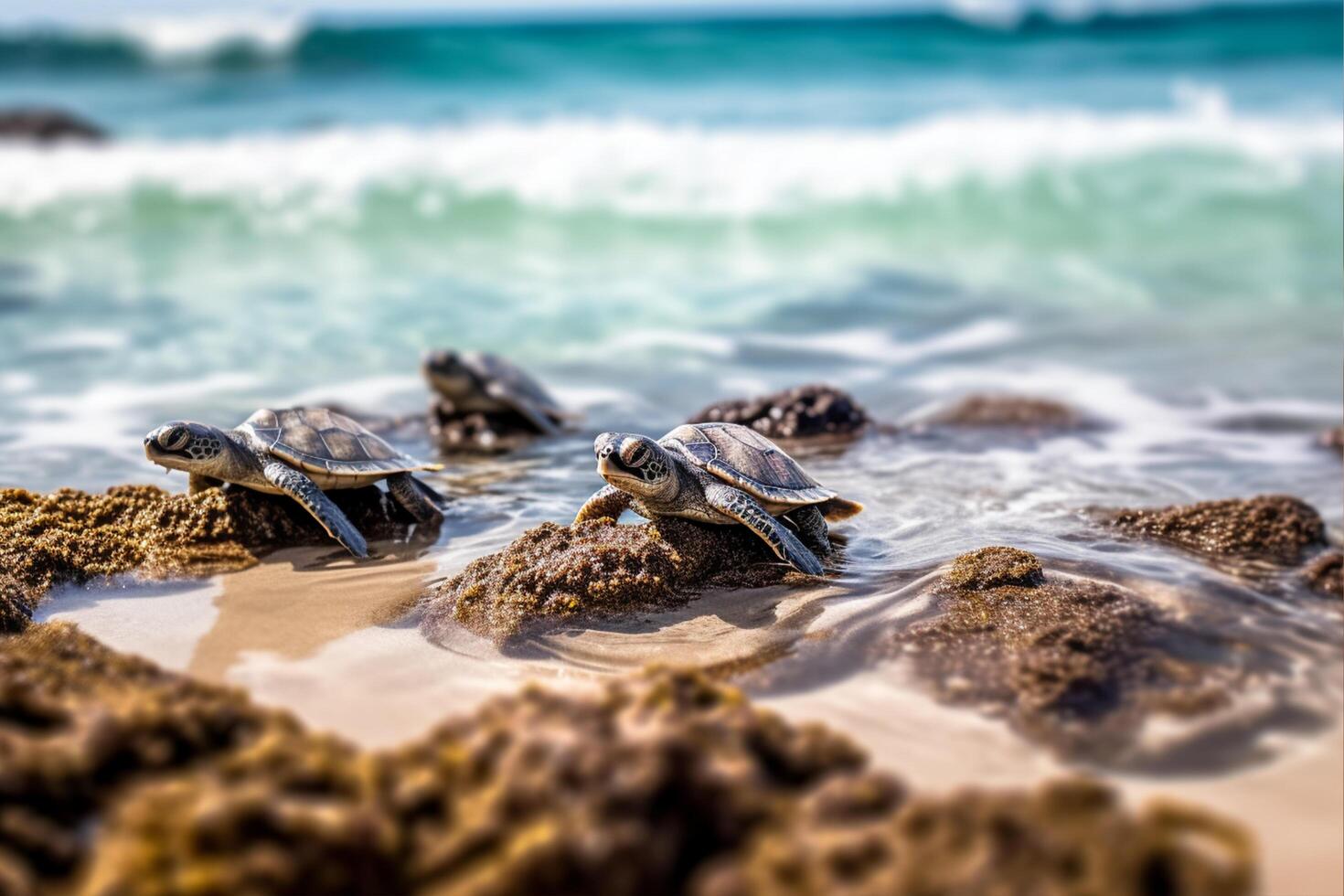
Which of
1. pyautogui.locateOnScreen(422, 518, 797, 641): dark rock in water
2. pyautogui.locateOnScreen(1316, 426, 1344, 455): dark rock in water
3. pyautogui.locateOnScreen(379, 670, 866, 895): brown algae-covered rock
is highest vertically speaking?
pyautogui.locateOnScreen(379, 670, 866, 895): brown algae-covered rock

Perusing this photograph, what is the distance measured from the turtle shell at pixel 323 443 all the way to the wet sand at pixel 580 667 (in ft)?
1.51

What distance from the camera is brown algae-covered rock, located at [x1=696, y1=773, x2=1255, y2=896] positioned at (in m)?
2.05

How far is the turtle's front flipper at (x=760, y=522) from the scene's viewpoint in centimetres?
486

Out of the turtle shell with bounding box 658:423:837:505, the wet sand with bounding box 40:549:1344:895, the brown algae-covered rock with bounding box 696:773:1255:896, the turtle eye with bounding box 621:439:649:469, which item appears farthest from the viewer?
the turtle shell with bounding box 658:423:837:505

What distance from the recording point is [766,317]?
40.5 ft

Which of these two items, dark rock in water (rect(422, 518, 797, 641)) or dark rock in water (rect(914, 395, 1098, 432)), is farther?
dark rock in water (rect(914, 395, 1098, 432))

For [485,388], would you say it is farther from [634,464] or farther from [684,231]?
[684,231]

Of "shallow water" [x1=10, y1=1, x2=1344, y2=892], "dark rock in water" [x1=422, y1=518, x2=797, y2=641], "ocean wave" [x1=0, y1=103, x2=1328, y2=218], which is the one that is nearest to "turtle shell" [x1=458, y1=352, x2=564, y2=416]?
"shallow water" [x1=10, y1=1, x2=1344, y2=892]

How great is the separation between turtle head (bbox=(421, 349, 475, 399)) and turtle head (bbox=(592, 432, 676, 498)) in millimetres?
3549

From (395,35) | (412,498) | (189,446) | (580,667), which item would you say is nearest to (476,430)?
(412,498)

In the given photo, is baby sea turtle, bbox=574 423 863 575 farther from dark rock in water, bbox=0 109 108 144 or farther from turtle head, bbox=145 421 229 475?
dark rock in water, bbox=0 109 108 144

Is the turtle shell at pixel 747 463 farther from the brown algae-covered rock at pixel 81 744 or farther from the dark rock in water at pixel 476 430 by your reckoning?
the dark rock in water at pixel 476 430

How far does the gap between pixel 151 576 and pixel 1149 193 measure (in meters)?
15.8

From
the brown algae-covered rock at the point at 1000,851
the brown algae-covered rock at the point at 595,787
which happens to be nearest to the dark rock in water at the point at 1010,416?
the brown algae-covered rock at the point at 595,787
